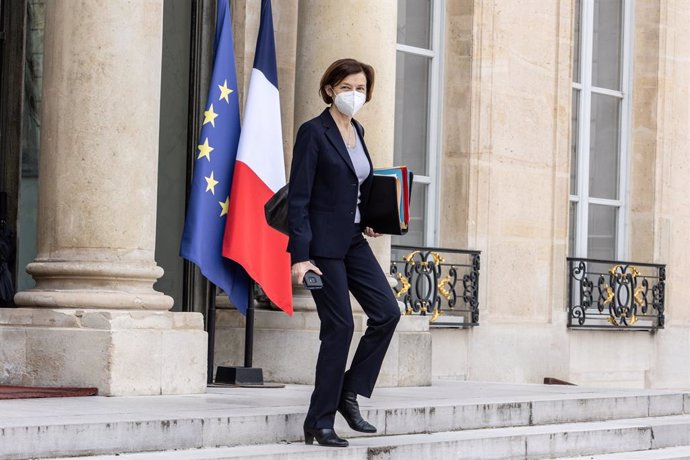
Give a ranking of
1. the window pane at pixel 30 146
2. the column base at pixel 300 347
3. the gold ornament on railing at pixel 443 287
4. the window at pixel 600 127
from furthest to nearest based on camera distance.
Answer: the window at pixel 600 127 → the gold ornament on railing at pixel 443 287 → the window pane at pixel 30 146 → the column base at pixel 300 347

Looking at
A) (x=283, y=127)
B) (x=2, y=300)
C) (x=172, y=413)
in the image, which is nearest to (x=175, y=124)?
(x=283, y=127)

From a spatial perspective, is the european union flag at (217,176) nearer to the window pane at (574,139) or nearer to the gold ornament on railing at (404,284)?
the gold ornament on railing at (404,284)

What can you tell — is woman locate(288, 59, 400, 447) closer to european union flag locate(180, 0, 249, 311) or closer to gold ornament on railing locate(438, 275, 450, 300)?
european union flag locate(180, 0, 249, 311)

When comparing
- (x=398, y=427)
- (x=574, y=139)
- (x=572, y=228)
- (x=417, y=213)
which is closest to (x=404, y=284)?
(x=417, y=213)

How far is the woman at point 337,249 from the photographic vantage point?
7.36m

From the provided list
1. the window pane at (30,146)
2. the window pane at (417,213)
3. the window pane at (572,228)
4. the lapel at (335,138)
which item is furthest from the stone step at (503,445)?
the window pane at (572,228)

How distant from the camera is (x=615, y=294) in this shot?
1498 cm

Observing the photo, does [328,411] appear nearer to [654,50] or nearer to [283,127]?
[283,127]

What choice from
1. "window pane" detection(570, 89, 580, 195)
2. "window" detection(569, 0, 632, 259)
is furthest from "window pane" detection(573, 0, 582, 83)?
"window pane" detection(570, 89, 580, 195)

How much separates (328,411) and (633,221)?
8.58 meters

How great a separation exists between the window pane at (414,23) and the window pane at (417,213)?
4.04ft

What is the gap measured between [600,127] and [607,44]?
0.83 m

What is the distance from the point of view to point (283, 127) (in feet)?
37.2

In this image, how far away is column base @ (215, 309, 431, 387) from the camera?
10727mm
